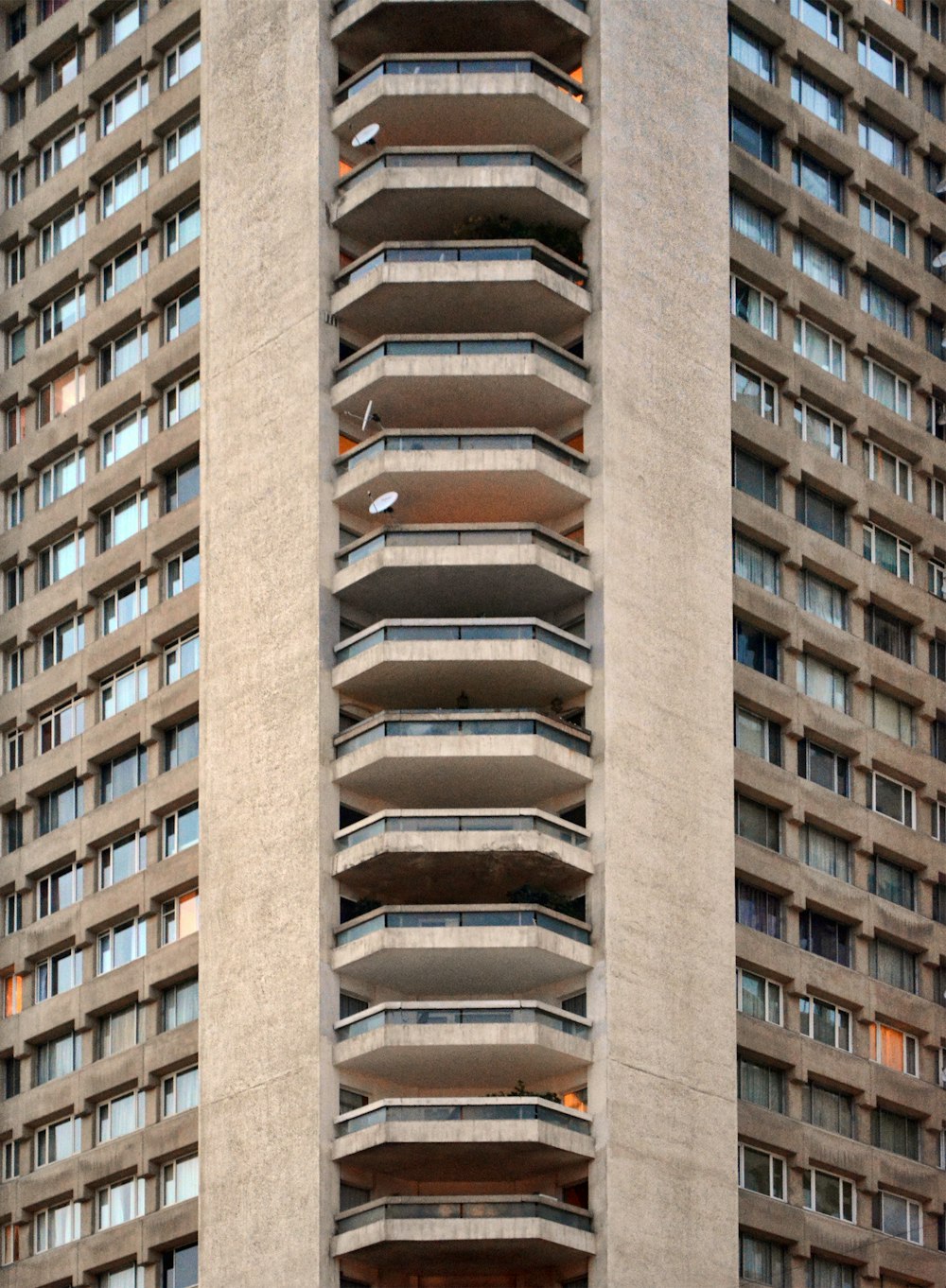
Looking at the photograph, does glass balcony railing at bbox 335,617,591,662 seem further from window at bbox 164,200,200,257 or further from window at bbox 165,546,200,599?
window at bbox 164,200,200,257

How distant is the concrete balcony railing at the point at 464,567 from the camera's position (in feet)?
239

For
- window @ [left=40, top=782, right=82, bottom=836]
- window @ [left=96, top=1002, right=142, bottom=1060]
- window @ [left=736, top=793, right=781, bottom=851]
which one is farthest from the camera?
window @ [left=40, top=782, right=82, bottom=836]

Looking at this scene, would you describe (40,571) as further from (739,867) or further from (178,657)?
(739,867)

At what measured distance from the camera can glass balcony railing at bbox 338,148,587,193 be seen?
76312 mm

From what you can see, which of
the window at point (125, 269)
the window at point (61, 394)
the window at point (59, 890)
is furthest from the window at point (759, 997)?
the window at point (125, 269)

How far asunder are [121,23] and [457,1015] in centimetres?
3248

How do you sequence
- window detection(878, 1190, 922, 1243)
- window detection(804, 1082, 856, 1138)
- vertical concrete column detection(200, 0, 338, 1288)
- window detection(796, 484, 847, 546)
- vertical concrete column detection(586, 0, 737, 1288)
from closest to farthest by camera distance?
1. vertical concrete column detection(586, 0, 737, 1288)
2. vertical concrete column detection(200, 0, 338, 1288)
3. window detection(804, 1082, 856, 1138)
4. window detection(878, 1190, 922, 1243)
5. window detection(796, 484, 847, 546)

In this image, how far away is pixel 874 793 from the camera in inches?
3140

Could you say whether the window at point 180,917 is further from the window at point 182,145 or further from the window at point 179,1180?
the window at point 182,145

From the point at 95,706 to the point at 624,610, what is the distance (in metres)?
15.6

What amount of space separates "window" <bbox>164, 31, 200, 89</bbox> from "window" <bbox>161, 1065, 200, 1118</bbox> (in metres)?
26.9

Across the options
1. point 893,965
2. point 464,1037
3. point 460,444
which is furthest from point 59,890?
point 893,965

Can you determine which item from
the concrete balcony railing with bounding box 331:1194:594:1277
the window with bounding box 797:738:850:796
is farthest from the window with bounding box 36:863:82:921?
the window with bounding box 797:738:850:796

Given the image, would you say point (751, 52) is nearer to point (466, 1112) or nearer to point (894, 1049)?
point (894, 1049)
